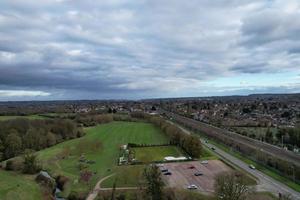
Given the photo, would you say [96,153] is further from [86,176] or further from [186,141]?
[86,176]

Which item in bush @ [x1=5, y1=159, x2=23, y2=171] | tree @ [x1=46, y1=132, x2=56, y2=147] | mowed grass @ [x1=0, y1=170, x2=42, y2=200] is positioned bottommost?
mowed grass @ [x1=0, y1=170, x2=42, y2=200]

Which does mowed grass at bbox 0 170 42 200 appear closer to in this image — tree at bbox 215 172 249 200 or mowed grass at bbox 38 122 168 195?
mowed grass at bbox 38 122 168 195

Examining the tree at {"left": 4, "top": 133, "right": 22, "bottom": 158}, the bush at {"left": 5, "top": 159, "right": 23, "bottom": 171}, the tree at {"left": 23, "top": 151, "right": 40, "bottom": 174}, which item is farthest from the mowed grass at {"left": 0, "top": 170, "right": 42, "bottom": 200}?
the tree at {"left": 4, "top": 133, "right": 22, "bottom": 158}

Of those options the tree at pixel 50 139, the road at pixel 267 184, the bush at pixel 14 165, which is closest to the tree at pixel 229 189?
the road at pixel 267 184

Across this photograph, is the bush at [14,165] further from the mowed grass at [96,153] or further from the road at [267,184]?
the road at [267,184]

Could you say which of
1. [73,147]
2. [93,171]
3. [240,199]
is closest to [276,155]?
[240,199]

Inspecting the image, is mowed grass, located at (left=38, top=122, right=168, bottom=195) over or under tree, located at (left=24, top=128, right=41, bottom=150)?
under

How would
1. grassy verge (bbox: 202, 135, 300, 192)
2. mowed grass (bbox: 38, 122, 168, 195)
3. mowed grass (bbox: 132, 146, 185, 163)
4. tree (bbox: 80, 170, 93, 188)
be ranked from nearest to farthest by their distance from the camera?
1. grassy verge (bbox: 202, 135, 300, 192)
2. tree (bbox: 80, 170, 93, 188)
3. mowed grass (bbox: 38, 122, 168, 195)
4. mowed grass (bbox: 132, 146, 185, 163)

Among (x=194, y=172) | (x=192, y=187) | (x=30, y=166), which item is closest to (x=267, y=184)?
(x=192, y=187)
